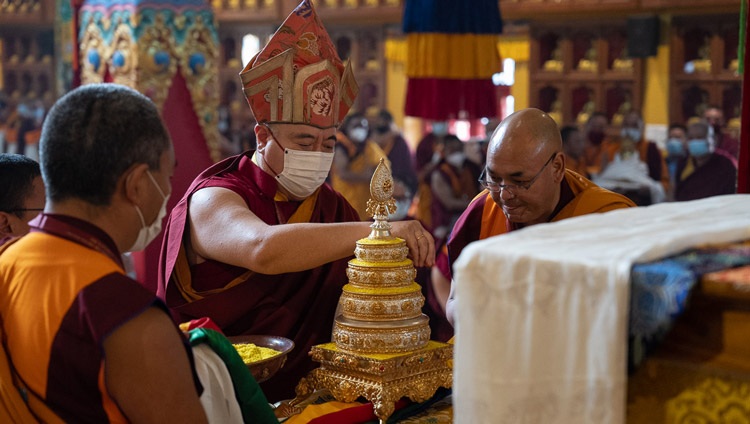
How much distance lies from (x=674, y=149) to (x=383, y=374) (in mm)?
5911

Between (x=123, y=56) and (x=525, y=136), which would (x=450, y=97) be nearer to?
(x=123, y=56)

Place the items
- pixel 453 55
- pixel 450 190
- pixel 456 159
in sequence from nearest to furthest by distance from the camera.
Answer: pixel 453 55
pixel 450 190
pixel 456 159

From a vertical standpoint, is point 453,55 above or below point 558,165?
above

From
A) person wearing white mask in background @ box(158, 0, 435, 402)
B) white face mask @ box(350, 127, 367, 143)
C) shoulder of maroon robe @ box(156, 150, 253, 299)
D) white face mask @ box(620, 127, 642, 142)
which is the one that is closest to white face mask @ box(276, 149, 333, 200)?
person wearing white mask in background @ box(158, 0, 435, 402)

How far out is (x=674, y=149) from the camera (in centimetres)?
729

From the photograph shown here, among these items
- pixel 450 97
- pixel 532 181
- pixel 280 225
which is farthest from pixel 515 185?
pixel 450 97

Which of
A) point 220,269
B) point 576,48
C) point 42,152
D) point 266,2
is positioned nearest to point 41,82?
point 266,2

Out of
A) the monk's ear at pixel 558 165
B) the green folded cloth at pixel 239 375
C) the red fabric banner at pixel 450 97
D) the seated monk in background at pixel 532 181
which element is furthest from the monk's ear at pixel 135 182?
the red fabric banner at pixel 450 97

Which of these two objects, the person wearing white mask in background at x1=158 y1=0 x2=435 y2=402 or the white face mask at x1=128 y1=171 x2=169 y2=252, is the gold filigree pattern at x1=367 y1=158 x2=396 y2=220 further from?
the white face mask at x1=128 y1=171 x2=169 y2=252

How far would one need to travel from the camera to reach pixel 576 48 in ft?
27.0

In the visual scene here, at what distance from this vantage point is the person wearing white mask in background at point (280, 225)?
2.24 m

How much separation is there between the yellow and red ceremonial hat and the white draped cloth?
4.19 feet

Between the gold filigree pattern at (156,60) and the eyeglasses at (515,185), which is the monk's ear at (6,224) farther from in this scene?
the gold filigree pattern at (156,60)

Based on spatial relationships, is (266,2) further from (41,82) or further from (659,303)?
(659,303)
